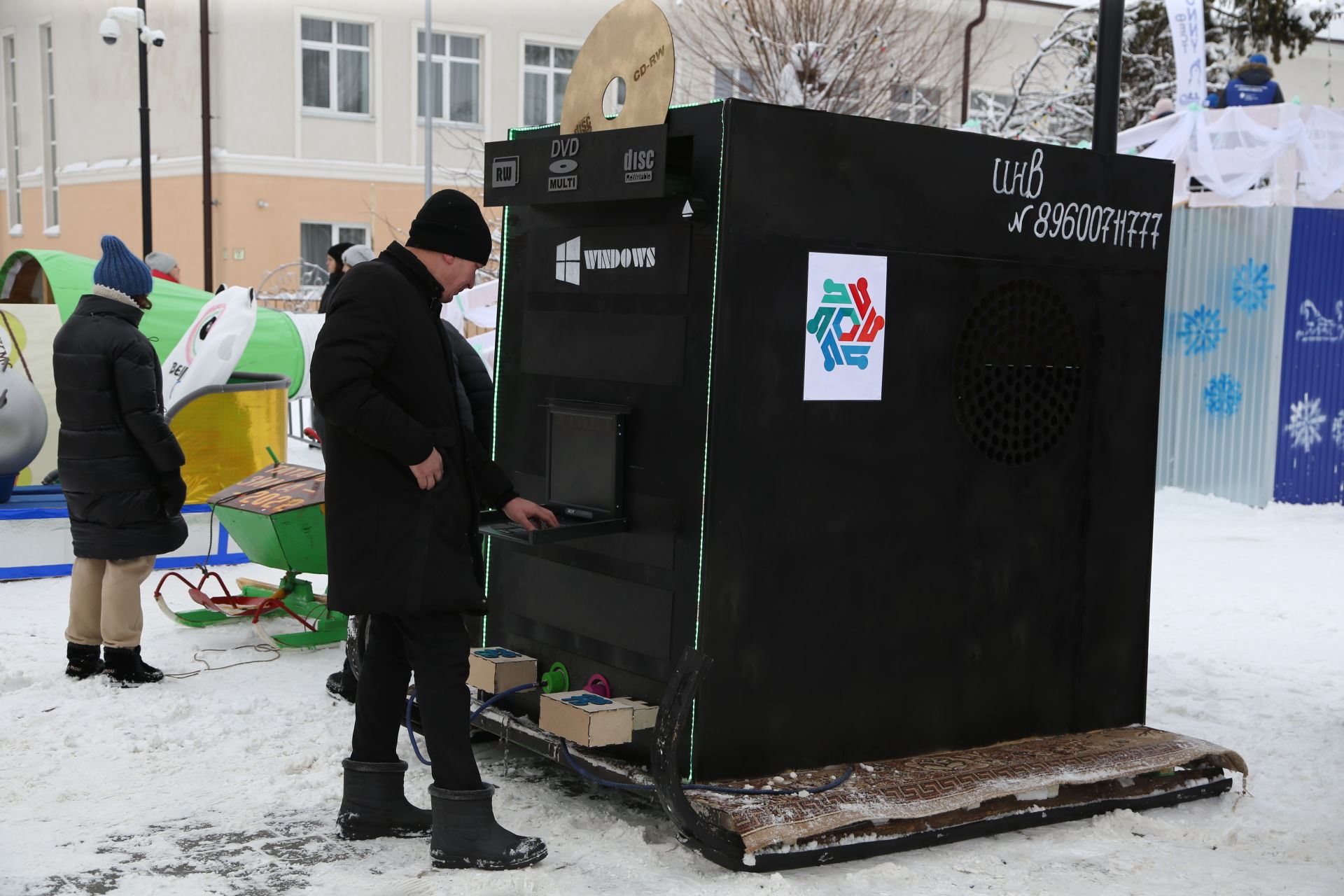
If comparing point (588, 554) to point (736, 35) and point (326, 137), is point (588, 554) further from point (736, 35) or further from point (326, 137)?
point (326, 137)

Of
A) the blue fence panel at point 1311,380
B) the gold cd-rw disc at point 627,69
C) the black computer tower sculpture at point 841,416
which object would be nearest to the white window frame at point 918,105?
the blue fence panel at point 1311,380

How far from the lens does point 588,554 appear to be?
15.1ft

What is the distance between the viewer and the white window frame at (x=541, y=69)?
1147 inches

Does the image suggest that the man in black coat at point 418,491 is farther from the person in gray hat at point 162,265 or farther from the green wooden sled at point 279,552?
the person in gray hat at point 162,265

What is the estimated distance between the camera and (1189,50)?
12.7 meters

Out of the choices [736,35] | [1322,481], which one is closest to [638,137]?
[1322,481]

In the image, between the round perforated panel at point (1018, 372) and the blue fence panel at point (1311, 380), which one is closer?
the round perforated panel at point (1018, 372)

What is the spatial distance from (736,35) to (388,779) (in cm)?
2136

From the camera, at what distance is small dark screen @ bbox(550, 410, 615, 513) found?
14.6ft

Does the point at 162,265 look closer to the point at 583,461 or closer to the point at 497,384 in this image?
the point at 497,384

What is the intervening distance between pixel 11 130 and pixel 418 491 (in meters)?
37.2

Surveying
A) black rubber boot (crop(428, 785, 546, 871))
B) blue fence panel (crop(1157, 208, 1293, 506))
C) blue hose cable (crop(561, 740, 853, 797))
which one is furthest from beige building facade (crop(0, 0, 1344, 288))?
black rubber boot (crop(428, 785, 546, 871))

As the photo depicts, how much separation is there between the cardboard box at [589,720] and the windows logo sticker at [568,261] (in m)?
1.39

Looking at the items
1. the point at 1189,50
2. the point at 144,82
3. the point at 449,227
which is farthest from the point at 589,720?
the point at 144,82
